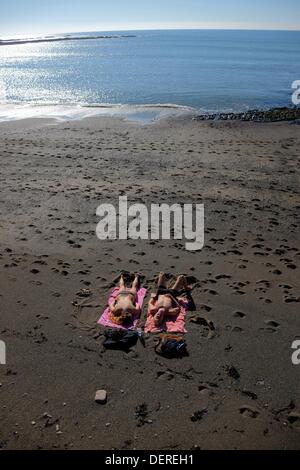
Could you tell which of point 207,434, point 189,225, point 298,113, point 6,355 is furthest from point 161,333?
point 298,113

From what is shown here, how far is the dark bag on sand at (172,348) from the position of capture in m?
6.46

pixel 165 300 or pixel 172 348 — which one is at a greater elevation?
pixel 165 300

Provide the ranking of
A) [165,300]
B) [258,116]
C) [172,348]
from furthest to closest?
[258,116]
[165,300]
[172,348]

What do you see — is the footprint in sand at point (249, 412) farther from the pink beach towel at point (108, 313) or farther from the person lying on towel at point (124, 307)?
the person lying on towel at point (124, 307)

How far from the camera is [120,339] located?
671cm

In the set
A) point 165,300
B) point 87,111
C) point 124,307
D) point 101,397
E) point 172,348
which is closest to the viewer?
point 101,397

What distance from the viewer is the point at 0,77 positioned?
2170 inches

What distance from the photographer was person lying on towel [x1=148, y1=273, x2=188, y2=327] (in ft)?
23.6

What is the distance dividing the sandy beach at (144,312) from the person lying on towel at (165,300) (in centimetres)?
32

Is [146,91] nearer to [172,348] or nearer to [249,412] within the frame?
[172,348]

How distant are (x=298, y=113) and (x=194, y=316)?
2268 centimetres

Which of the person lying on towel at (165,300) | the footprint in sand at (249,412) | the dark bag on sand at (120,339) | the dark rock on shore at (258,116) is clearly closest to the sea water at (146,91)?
the dark rock on shore at (258,116)

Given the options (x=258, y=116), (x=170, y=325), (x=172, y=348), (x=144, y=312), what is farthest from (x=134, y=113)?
(x=172, y=348)

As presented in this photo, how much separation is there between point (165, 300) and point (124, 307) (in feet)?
2.56
